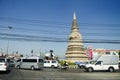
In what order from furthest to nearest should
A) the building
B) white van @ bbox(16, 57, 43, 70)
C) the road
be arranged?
the building < white van @ bbox(16, 57, 43, 70) < the road

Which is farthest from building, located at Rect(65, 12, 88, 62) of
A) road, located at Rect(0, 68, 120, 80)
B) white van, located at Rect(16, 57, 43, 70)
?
road, located at Rect(0, 68, 120, 80)

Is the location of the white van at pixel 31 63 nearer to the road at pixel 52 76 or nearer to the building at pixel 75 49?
the road at pixel 52 76

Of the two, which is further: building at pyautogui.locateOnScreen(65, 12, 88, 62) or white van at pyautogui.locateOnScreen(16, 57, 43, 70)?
building at pyautogui.locateOnScreen(65, 12, 88, 62)

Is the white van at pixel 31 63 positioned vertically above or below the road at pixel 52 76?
above

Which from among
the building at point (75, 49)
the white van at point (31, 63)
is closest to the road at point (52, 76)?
the white van at point (31, 63)

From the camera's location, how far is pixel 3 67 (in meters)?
25.1

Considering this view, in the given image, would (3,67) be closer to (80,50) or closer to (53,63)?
(53,63)

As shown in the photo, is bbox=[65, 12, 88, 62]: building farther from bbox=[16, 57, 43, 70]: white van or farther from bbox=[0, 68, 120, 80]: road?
bbox=[0, 68, 120, 80]: road

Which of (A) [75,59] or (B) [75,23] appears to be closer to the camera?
(A) [75,59]

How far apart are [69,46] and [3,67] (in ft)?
243

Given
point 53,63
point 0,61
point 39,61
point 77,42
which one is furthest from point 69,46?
point 0,61

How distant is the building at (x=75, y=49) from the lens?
9256 cm

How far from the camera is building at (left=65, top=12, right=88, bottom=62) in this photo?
304ft

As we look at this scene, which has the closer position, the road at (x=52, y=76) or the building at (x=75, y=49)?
the road at (x=52, y=76)
